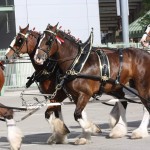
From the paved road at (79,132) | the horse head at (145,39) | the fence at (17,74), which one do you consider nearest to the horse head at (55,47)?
the horse head at (145,39)

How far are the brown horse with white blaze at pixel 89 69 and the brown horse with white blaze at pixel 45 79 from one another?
17.2 inches

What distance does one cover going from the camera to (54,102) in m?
10.1

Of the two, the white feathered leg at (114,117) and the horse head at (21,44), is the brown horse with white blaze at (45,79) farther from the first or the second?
the white feathered leg at (114,117)

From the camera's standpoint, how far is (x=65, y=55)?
380 inches

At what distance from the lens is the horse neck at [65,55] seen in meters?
9.63

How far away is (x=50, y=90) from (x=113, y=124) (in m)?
1.49

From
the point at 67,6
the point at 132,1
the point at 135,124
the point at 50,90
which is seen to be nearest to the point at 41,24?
the point at 67,6

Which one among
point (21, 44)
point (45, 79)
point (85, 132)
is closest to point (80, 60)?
point (45, 79)

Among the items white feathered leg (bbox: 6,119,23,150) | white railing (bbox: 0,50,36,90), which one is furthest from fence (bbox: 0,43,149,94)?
white feathered leg (bbox: 6,119,23,150)

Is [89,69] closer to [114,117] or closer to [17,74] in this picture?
[114,117]

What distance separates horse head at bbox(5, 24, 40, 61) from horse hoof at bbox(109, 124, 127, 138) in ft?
7.18

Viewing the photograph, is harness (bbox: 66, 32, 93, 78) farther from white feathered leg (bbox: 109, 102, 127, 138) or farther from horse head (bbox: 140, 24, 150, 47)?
white feathered leg (bbox: 109, 102, 127, 138)

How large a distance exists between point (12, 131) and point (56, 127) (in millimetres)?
1028

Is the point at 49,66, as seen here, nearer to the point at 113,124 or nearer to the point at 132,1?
the point at 113,124
